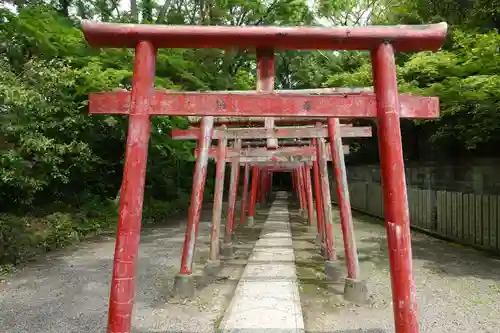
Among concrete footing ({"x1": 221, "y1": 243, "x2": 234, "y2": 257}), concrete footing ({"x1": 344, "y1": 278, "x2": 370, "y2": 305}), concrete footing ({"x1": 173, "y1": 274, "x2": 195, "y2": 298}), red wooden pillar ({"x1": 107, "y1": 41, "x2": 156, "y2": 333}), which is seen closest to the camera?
red wooden pillar ({"x1": 107, "y1": 41, "x2": 156, "y2": 333})

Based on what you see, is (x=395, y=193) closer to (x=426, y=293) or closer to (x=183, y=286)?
(x=183, y=286)

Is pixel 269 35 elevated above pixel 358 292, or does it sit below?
above

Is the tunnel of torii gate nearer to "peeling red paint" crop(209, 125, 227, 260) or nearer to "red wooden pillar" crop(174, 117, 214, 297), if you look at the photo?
"red wooden pillar" crop(174, 117, 214, 297)

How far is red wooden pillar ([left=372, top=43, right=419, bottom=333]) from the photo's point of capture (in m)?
2.95

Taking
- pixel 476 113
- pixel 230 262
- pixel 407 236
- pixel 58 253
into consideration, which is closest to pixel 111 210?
pixel 58 253

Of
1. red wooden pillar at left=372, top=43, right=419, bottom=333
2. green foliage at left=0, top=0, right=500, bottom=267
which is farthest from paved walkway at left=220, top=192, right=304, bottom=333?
green foliage at left=0, top=0, right=500, bottom=267

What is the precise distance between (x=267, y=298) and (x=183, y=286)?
151 cm

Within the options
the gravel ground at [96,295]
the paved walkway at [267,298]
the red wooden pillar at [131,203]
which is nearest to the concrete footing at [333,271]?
the paved walkway at [267,298]

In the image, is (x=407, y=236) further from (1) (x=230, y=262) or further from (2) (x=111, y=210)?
(2) (x=111, y=210)

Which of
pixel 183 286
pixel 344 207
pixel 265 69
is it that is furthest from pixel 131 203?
pixel 344 207

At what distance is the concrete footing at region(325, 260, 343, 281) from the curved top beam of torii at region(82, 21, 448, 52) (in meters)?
5.40

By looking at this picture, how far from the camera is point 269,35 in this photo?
299cm

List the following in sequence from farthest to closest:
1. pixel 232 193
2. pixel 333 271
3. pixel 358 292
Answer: pixel 232 193 → pixel 333 271 → pixel 358 292

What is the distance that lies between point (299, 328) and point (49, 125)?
8727 mm
